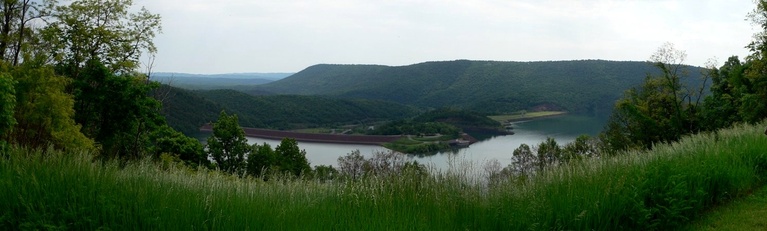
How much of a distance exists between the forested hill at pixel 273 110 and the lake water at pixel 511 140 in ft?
21.0

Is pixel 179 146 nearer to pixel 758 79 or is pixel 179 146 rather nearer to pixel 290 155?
pixel 290 155

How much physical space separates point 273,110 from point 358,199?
2750 inches

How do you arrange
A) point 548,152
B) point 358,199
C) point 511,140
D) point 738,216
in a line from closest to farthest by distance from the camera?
point 358,199 → point 738,216 → point 548,152 → point 511,140

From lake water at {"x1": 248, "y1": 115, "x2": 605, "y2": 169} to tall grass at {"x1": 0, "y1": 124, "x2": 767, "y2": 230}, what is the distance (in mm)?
35494

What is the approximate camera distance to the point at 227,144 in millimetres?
31594

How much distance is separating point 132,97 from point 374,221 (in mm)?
16325

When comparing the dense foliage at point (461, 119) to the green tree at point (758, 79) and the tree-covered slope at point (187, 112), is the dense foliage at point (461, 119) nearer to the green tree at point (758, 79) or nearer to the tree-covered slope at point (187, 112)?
the tree-covered slope at point (187, 112)

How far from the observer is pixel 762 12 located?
24031 mm

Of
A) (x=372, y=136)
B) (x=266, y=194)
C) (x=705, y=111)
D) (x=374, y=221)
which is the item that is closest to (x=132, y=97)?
(x=266, y=194)

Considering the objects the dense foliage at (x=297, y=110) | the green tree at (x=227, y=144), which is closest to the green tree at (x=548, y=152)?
the green tree at (x=227, y=144)

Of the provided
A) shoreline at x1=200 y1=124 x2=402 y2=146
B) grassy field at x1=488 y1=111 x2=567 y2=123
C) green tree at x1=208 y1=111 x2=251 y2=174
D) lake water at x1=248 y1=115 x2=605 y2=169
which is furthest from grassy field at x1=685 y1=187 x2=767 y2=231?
grassy field at x1=488 y1=111 x2=567 y2=123

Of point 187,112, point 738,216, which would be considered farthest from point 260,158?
point 738,216

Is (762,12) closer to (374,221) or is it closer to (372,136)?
(374,221)

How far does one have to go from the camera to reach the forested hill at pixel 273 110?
48812mm
